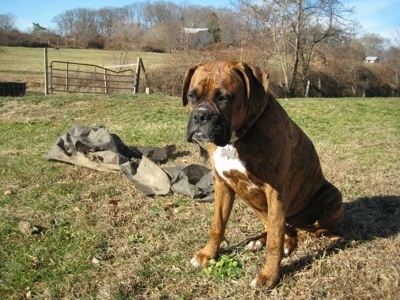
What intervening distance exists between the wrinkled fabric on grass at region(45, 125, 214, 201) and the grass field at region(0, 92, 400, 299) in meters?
0.13

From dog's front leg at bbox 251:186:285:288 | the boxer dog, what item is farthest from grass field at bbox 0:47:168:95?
dog's front leg at bbox 251:186:285:288

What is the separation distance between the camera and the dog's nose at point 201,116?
8.74 feet

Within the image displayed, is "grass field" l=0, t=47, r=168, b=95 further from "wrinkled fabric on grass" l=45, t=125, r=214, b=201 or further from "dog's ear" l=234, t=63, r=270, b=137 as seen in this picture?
"dog's ear" l=234, t=63, r=270, b=137

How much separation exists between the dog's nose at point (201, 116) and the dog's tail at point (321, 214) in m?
1.41

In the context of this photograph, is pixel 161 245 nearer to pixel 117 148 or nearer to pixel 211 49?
pixel 117 148

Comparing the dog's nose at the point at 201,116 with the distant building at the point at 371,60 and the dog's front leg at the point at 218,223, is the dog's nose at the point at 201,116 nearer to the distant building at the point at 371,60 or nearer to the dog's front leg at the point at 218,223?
the dog's front leg at the point at 218,223

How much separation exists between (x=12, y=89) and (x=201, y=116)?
16.1 meters

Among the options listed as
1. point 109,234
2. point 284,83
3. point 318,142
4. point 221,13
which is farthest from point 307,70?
point 109,234

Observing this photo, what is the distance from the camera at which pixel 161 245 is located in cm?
367

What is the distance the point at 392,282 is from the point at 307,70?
28542mm

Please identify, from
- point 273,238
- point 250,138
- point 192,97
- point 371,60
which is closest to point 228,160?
point 250,138

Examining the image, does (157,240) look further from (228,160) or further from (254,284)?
(228,160)

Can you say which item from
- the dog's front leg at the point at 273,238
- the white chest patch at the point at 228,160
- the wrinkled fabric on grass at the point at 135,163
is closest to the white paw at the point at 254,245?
the dog's front leg at the point at 273,238

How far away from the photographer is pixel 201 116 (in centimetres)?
269
